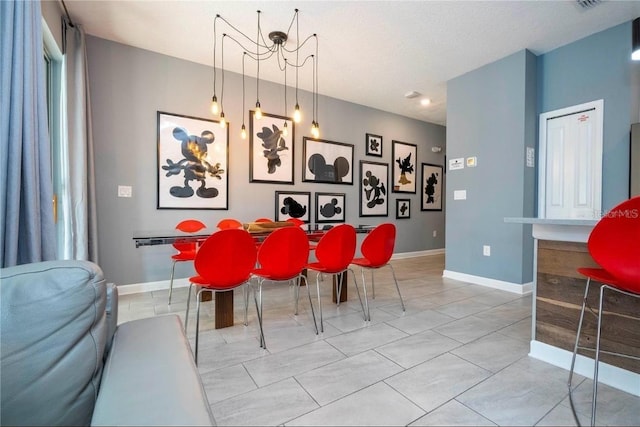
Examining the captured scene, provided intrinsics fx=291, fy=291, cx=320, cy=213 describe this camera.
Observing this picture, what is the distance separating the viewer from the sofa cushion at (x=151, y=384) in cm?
57

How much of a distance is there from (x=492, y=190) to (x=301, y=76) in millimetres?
3134

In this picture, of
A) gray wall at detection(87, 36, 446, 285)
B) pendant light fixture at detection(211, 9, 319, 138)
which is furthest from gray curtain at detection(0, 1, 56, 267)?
gray wall at detection(87, 36, 446, 285)

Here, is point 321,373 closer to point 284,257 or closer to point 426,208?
point 284,257

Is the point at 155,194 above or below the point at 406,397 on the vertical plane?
above

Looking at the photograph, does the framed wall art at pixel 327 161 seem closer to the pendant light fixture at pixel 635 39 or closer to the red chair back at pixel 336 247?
the red chair back at pixel 336 247

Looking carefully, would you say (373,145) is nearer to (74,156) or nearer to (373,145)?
(373,145)

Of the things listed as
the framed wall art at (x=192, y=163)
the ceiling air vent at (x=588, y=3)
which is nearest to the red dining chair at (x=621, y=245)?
Answer: the ceiling air vent at (x=588, y=3)

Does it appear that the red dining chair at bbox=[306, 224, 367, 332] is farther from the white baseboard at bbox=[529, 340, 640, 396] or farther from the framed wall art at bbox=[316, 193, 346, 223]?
the framed wall art at bbox=[316, 193, 346, 223]

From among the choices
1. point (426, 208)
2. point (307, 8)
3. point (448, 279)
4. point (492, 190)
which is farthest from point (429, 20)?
point (426, 208)

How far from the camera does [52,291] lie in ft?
2.52

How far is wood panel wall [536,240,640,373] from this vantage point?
1.62m

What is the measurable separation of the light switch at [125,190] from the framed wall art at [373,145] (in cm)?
387

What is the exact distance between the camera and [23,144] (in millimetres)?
1280

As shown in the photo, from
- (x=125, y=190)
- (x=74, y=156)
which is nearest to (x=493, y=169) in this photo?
(x=125, y=190)
